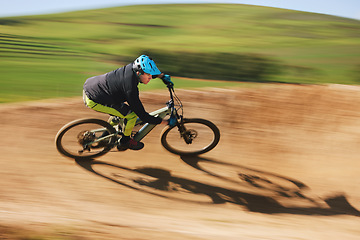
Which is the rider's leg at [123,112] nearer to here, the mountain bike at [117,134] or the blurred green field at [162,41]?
the mountain bike at [117,134]

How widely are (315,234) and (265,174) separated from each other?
4.43 ft

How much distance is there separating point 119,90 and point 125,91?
7.2 inches

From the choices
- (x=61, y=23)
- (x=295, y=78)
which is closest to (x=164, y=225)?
(x=295, y=78)

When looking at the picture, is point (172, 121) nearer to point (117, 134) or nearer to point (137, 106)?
point (137, 106)

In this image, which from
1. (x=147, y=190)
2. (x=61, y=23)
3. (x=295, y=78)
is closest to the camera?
(x=147, y=190)

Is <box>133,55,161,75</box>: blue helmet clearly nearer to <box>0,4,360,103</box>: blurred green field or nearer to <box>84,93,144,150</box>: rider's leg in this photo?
<box>84,93,144,150</box>: rider's leg

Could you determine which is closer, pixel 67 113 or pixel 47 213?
pixel 47 213

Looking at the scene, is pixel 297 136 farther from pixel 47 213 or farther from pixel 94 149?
pixel 47 213

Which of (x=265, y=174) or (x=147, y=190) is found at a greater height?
(x=265, y=174)

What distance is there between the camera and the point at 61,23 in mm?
23984

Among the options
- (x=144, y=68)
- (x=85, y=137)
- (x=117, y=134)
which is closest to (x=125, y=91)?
(x=144, y=68)

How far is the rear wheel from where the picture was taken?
4.42 meters

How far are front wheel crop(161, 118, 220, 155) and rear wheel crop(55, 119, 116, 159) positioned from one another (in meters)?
0.95

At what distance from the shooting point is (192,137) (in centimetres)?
498
